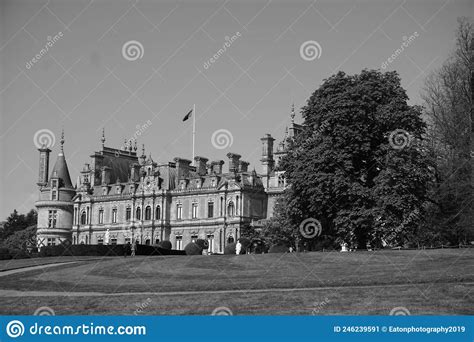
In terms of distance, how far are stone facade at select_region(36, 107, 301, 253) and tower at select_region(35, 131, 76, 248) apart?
106 millimetres

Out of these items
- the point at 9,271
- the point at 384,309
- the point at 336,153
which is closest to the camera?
the point at 384,309

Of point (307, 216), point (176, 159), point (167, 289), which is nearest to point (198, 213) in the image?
point (176, 159)

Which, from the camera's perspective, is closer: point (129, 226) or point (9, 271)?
point (9, 271)

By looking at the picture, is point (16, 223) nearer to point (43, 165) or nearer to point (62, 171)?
point (43, 165)

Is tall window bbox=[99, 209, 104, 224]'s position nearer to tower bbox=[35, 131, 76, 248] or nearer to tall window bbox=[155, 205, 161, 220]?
tower bbox=[35, 131, 76, 248]

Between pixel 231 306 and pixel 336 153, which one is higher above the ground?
pixel 336 153

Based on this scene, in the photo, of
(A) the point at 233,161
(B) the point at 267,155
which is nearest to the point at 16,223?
(A) the point at 233,161

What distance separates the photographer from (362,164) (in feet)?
136

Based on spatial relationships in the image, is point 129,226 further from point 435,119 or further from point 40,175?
point 435,119

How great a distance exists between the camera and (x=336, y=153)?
40219mm

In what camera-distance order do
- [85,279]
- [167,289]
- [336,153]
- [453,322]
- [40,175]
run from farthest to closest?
1. [40,175]
2. [336,153]
3. [85,279]
4. [167,289]
5. [453,322]

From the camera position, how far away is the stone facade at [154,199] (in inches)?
2889

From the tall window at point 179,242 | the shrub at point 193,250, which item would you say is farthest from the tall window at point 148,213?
the shrub at point 193,250

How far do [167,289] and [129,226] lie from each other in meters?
54.3
